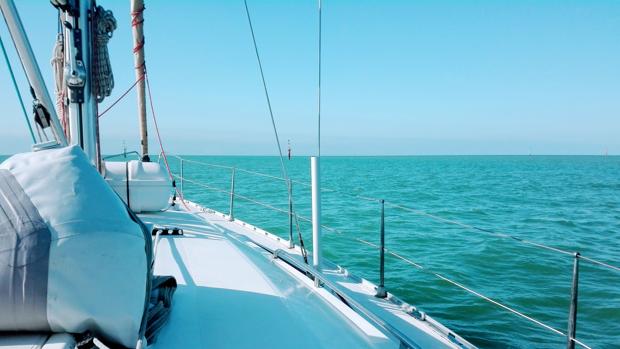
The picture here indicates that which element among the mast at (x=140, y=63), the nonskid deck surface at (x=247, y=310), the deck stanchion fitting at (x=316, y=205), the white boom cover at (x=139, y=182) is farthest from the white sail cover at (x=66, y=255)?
the mast at (x=140, y=63)

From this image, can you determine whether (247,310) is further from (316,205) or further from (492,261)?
(492,261)

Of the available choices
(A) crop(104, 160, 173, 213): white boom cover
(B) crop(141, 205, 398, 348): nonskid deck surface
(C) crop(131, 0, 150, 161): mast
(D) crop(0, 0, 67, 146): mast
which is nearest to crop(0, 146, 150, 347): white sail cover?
(B) crop(141, 205, 398, 348): nonskid deck surface

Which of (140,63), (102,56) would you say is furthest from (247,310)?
(140,63)

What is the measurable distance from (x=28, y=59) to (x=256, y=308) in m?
1.98

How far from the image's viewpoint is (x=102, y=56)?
335 centimetres

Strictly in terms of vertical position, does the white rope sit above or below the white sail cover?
above

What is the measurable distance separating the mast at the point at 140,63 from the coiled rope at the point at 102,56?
1578mm

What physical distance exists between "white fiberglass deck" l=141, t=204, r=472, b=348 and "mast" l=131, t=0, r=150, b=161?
8.03ft

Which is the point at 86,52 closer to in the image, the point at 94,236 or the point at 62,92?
the point at 62,92

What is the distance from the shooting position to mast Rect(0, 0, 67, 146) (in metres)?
Answer: 2.22

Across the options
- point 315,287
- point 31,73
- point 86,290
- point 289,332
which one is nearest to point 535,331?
point 315,287

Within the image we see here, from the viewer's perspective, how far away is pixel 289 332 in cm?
170

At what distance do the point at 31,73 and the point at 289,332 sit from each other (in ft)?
7.01

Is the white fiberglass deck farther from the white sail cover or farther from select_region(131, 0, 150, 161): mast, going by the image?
select_region(131, 0, 150, 161): mast
